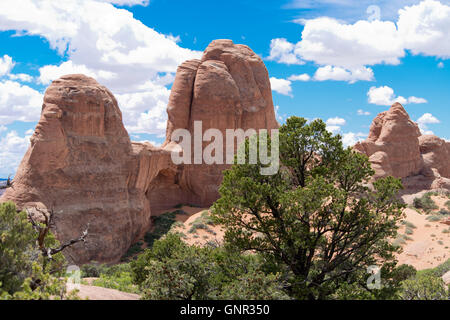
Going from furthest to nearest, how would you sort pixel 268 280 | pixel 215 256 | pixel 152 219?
pixel 152 219 → pixel 215 256 → pixel 268 280

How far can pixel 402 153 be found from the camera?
50.0m

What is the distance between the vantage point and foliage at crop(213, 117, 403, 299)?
13094 mm

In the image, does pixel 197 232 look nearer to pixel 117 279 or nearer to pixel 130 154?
pixel 130 154

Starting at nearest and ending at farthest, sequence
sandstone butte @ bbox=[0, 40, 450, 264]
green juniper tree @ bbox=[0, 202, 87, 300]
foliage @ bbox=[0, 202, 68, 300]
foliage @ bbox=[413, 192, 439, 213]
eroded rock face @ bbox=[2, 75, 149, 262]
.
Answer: foliage @ bbox=[0, 202, 68, 300] → green juniper tree @ bbox=[0, 202, 87, 300] → eroded rock face @ bbox=[2, 75, 149, 262] → sandstone butte @ bbox=[0, 40, 450, 264] → foliage @ bbox=[413, 192, 439, 213]

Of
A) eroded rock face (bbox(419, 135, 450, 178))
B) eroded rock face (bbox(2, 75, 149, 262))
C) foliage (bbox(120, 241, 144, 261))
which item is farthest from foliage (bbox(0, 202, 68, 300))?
eroded rock face (bbox(419, 135, 450, 178))

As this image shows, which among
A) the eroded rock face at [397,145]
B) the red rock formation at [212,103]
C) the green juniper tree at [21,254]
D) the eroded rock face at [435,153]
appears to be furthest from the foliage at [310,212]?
the eroded rock face at [435,153]

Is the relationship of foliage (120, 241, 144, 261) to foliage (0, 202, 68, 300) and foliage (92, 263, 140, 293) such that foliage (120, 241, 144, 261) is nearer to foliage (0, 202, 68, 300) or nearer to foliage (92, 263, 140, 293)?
foliage (92, 263, 140, 293)

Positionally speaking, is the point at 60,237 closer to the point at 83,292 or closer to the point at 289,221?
the point at 83,292

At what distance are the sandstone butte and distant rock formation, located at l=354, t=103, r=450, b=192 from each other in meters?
0.14

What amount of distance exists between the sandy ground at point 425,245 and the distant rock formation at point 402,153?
587 inches

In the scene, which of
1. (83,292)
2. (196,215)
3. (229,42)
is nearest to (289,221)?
(83,292)

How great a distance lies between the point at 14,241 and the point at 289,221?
9.40 metres

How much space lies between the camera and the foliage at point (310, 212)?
13.1m
